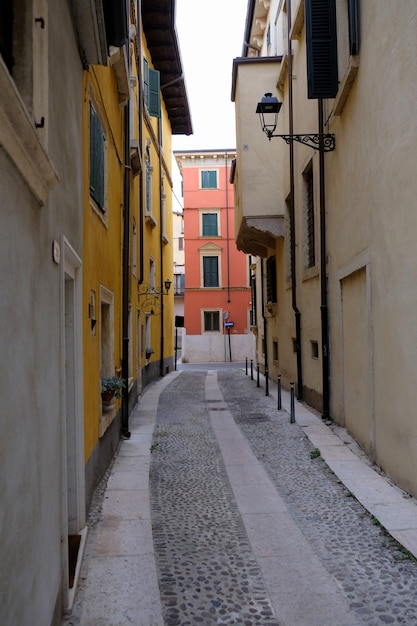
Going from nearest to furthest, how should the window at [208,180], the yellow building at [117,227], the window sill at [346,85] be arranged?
the yellow building at [117,227], the window sill at [346,85], the window at [208,180]

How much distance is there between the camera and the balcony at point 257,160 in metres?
14.7

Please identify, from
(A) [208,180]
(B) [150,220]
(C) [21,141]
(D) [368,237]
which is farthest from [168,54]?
(C) [21,141]

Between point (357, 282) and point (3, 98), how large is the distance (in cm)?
678

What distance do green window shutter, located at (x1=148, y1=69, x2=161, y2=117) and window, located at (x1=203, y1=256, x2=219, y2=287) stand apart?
65.5ft

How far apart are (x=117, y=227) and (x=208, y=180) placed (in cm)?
2926

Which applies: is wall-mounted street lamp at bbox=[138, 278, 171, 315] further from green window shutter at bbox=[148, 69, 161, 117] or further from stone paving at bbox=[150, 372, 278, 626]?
stone paving at bbox=[150, 372, 278, 626]

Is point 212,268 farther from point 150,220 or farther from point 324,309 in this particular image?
point 324,309

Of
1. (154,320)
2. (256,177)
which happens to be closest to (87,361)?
(256,177)

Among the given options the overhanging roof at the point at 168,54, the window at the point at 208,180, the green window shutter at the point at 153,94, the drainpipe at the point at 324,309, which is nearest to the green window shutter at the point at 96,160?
the drainpipe at the point at 324,309

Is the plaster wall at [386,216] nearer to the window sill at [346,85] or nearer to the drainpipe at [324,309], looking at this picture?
the window sill at [346,85]

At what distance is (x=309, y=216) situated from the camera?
12.2 meters

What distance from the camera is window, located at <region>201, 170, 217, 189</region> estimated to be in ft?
124

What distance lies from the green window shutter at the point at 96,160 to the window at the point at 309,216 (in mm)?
5507

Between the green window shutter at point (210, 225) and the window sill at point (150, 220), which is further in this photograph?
the green window shutter at point (210, 225)
